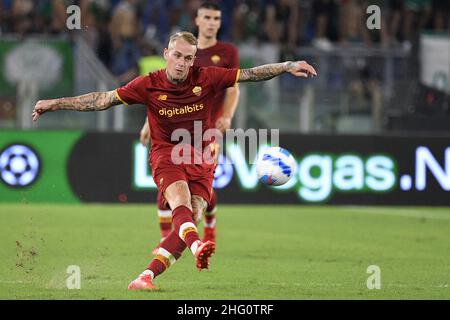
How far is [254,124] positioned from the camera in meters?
18.2

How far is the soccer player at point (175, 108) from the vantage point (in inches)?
342

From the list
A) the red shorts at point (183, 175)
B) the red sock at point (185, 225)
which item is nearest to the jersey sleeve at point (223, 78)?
the red shorts at point (183, 175)

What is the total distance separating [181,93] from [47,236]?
192 inches

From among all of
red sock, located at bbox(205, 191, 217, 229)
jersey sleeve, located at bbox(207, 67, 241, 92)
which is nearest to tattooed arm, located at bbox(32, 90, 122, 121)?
jersey sleeve, located at bbox(207, 67, 241, 92)

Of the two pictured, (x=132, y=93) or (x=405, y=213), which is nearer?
(x=132, y=93)

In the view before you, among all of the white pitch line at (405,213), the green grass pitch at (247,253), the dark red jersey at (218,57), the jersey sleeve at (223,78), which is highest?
the dark red jersey at (218,57)

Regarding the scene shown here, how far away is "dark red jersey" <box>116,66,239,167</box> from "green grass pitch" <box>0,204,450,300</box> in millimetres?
1283

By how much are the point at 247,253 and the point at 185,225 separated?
3.47 metres

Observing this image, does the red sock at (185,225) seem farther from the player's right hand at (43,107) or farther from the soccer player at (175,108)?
the player's right hand at (43,107)

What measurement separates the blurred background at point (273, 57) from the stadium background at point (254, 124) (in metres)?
0.03

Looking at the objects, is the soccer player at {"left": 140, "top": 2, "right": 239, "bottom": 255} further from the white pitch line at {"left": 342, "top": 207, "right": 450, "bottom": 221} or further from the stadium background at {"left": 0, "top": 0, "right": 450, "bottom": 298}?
the white pitch line at {"left": 342, "top": 207, "right": 450, "bottom": 221}

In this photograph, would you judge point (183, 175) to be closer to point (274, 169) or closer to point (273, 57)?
point (274, 169)

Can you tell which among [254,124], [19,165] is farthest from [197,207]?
[254,124]
